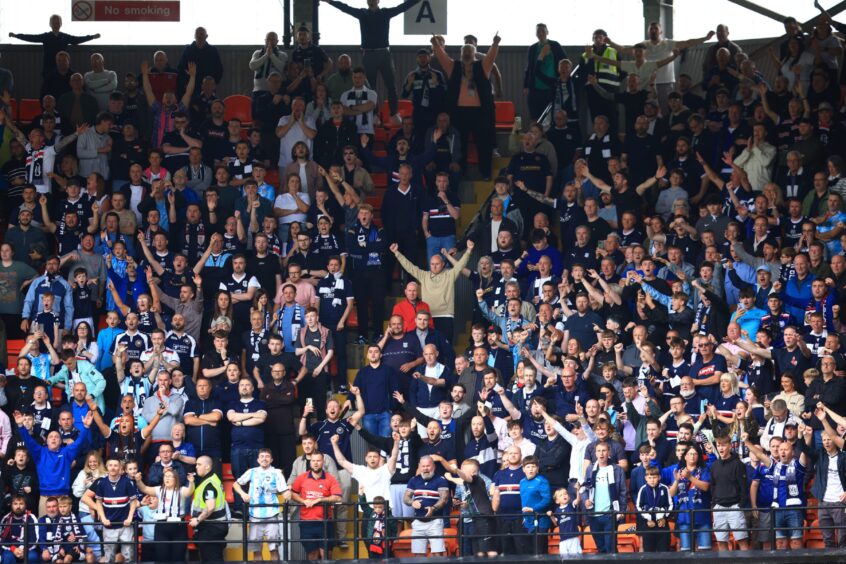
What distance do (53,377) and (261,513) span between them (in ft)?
11.8

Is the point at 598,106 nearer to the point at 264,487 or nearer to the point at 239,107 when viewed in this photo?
the point at 239,107

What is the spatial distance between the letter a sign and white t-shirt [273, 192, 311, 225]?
6.10 m

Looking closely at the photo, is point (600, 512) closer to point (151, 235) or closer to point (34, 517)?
point (34, 517)

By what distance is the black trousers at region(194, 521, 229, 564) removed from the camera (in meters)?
19.1

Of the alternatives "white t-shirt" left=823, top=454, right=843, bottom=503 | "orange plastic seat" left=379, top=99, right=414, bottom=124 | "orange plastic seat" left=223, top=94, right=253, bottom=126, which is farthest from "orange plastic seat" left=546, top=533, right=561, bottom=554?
"orange plastic seat" left=223, top=94, right=253, bottom=126

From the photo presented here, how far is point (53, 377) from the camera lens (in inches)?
830

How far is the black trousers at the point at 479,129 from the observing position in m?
24.7

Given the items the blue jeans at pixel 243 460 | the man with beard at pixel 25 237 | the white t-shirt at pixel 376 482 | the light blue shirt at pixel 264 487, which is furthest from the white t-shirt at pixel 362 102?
the light blue shirt at pixel 264 487

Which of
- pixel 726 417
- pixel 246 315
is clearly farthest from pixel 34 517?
pixel 726 417

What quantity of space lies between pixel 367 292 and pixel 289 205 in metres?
1.80

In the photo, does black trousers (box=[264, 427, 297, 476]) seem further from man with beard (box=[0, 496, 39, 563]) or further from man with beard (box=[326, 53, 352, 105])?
man with beard (box=[326, 53, 352, 105])

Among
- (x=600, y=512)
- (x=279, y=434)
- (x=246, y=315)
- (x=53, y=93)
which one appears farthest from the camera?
(x=53, y=93)

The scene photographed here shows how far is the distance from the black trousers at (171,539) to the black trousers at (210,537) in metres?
0.18

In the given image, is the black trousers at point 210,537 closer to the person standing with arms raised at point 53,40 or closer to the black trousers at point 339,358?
the black trousers at point 339,358
